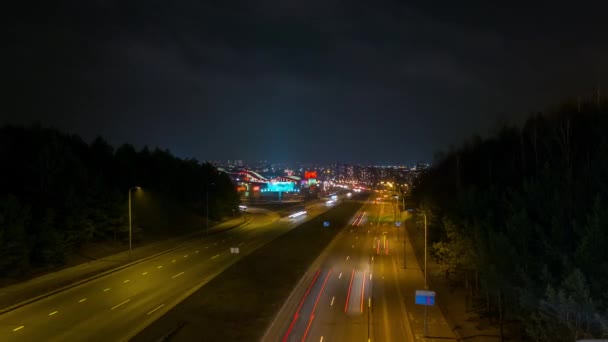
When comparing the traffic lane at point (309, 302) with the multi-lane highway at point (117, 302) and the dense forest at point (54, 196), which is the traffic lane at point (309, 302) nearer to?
the multi-lane highway at point (117, 302)

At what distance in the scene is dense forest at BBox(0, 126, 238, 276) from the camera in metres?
29.8

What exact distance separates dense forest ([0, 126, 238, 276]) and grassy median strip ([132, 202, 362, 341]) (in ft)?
38.9

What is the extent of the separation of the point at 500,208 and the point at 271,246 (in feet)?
92.8

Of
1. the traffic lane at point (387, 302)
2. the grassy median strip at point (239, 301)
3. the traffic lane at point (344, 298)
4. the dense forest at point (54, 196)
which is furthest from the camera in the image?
the dense forest at point (54, 196)

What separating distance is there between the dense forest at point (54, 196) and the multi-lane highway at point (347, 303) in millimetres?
17525

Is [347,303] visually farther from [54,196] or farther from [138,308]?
[54,196]

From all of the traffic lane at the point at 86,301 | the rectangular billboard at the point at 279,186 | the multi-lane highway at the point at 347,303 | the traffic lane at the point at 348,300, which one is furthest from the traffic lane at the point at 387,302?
the rectangular billboard at the point at 279,186

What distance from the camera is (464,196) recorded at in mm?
30109

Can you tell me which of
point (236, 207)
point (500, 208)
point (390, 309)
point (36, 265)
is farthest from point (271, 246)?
point (236, 207)

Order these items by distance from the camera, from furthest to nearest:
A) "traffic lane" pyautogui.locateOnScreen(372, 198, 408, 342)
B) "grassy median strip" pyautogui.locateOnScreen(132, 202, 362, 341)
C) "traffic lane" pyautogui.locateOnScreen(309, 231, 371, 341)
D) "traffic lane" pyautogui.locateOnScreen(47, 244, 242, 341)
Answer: "traffic lane" pyautogui.locateOnScreen(372, 198, 408, 342) < "grassy median strip" pyautogui.locateOnScreen(132, 202, 362, 341) < "traffic lane" pyautogui.locateOnScreen(309, 231, 371, 341) < "traffic lane" pyautogui.locateOnScreen(47, 244, 242, 341)

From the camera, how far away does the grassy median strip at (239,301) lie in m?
20.2

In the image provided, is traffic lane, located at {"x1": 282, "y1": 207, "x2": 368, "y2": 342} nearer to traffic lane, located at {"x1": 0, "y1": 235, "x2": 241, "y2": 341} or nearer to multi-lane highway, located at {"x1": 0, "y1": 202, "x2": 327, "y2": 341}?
multi-lane highway, located at {"x1": 0, "y1": 202, "x2": 327, "y2": 341}

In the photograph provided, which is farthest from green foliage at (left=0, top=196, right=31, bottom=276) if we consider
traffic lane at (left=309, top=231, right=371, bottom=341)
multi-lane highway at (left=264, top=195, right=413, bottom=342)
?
traffic lane at (left=309, top=231, right=371, bottom=341)

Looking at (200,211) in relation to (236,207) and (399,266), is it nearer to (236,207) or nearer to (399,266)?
(236,207)
